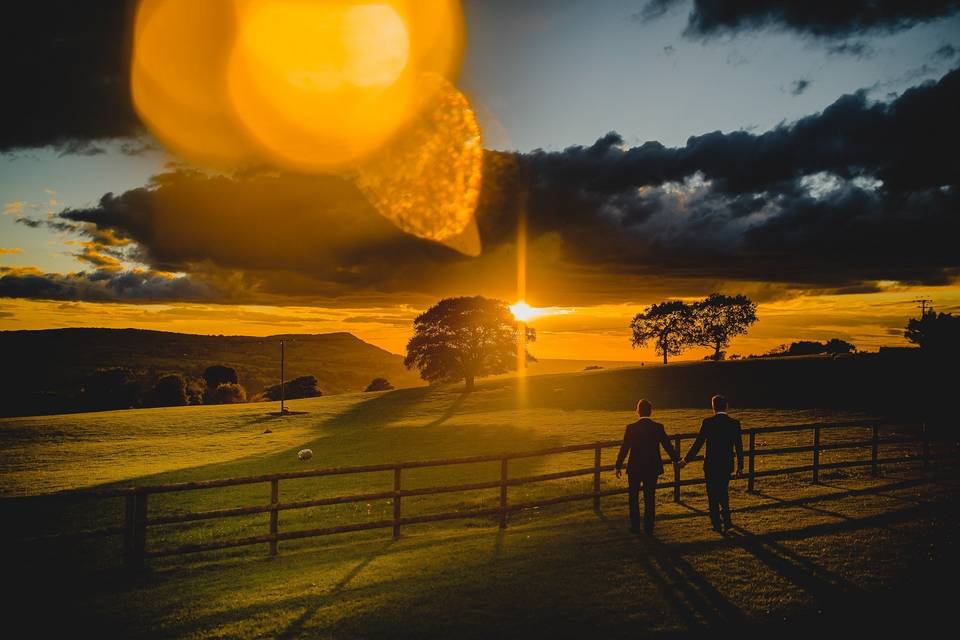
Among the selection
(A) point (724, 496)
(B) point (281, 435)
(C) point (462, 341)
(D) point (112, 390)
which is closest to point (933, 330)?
(C) point (462, 341)

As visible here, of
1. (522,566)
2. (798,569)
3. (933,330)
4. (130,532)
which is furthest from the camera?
(933,330)

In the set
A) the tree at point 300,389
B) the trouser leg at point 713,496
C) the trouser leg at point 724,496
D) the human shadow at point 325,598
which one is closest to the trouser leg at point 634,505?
the trouser leg at point 713,496

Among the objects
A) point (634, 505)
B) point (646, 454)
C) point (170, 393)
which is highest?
point (646, 454)

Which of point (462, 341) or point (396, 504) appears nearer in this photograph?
point (396, 504)

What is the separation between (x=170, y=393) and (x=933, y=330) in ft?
376

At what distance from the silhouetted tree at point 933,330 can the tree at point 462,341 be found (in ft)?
182

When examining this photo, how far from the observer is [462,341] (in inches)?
2768

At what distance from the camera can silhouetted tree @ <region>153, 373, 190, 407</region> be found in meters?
93.2

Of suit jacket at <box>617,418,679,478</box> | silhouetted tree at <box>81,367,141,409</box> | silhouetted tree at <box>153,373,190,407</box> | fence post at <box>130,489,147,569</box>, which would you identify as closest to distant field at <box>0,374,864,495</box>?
fence post at <box>130,489,147,569</box>

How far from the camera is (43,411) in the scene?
278 ft

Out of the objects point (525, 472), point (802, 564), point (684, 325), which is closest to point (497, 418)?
point (525, 472)

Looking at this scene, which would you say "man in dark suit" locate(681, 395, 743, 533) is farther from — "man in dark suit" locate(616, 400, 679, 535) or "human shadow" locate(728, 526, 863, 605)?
"man in dark suit" locate(616, 400, 679, 535)

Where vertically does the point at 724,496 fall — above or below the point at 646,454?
below

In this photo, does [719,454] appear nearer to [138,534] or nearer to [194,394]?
[138,534]
